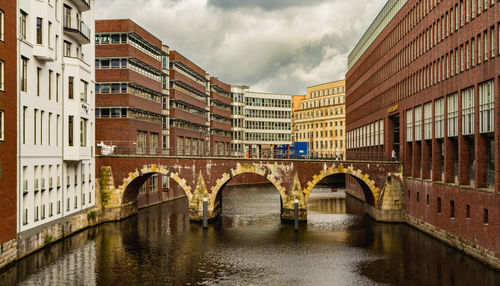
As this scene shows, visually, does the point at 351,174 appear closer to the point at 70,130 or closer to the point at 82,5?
the point at 70,130

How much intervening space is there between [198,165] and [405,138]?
2731 cm

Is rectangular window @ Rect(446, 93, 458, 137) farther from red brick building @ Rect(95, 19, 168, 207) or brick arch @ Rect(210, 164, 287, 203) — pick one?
red brick building @ Rect(95, 19, 168, 207)

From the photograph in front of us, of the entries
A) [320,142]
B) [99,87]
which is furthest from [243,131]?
[99,87]

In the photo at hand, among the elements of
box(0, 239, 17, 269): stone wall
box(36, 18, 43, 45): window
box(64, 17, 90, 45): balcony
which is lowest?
box(0, 239, 17, 269): stone wall

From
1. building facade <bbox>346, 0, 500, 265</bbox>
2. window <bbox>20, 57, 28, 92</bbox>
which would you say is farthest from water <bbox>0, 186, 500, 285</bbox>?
window <bbox>20, 57, 28, 92</bbox>

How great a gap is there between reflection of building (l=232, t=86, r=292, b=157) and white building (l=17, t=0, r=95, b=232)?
281ft

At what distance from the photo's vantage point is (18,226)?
42.0m

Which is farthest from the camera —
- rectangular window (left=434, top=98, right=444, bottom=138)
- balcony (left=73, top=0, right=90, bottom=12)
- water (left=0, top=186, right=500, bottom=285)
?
balcony (left=73, top=0, right=90, bottom=12)

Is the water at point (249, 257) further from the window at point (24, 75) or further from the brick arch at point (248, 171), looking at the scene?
the window at point (24, 75)

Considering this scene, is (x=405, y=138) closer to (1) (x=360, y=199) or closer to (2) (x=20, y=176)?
(1) (x=360, y=199)

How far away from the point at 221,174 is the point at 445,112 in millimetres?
29057

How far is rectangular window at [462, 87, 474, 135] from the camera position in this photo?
46.5 meters

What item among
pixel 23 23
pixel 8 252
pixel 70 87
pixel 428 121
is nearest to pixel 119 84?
pixel 70 87

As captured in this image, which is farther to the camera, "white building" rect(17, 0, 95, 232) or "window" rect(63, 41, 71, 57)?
"window" rect(63, 41, 71, 57)
